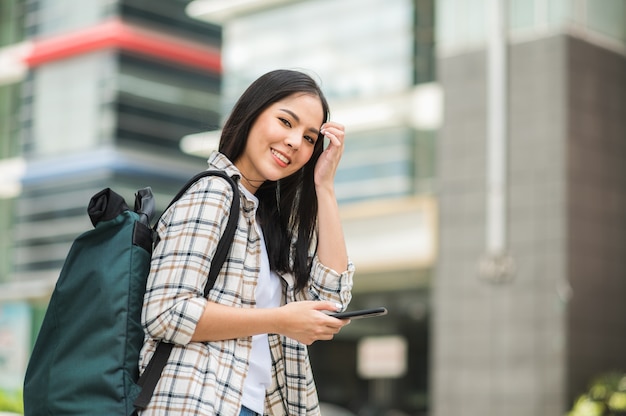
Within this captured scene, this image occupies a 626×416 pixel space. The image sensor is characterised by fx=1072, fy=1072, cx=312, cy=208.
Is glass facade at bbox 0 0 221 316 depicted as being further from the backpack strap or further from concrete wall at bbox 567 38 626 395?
the backpack strap

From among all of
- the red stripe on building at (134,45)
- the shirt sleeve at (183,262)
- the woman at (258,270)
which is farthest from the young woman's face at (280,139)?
the red stripe on building at (134,45)

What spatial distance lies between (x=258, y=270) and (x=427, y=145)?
15.5 meters

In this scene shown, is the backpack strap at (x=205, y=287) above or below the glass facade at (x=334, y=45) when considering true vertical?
below

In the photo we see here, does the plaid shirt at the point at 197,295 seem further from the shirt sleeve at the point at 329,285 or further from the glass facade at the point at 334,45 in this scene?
the glass facade at the point at 334,45

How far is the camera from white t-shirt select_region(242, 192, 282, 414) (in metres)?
2.33

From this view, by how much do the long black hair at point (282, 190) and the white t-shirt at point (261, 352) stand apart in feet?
0.12

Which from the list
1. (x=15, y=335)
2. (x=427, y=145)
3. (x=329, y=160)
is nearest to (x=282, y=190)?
(x=329, y=160)

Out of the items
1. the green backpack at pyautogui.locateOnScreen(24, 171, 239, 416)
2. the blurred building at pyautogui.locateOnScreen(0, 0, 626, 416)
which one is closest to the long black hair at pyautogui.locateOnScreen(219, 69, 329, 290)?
the green backpack at pyautogui.locateOnScreen(24, 171, 239, 416)

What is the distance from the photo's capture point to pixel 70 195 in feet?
72.6

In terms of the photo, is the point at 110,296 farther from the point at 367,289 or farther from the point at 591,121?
the point at 367,289

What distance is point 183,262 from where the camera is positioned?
2.16 metres

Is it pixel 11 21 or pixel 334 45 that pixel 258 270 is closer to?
pixel 334 45

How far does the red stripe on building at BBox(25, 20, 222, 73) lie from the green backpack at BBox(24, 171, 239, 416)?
18.7m

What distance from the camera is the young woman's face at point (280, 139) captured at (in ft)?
8.02
